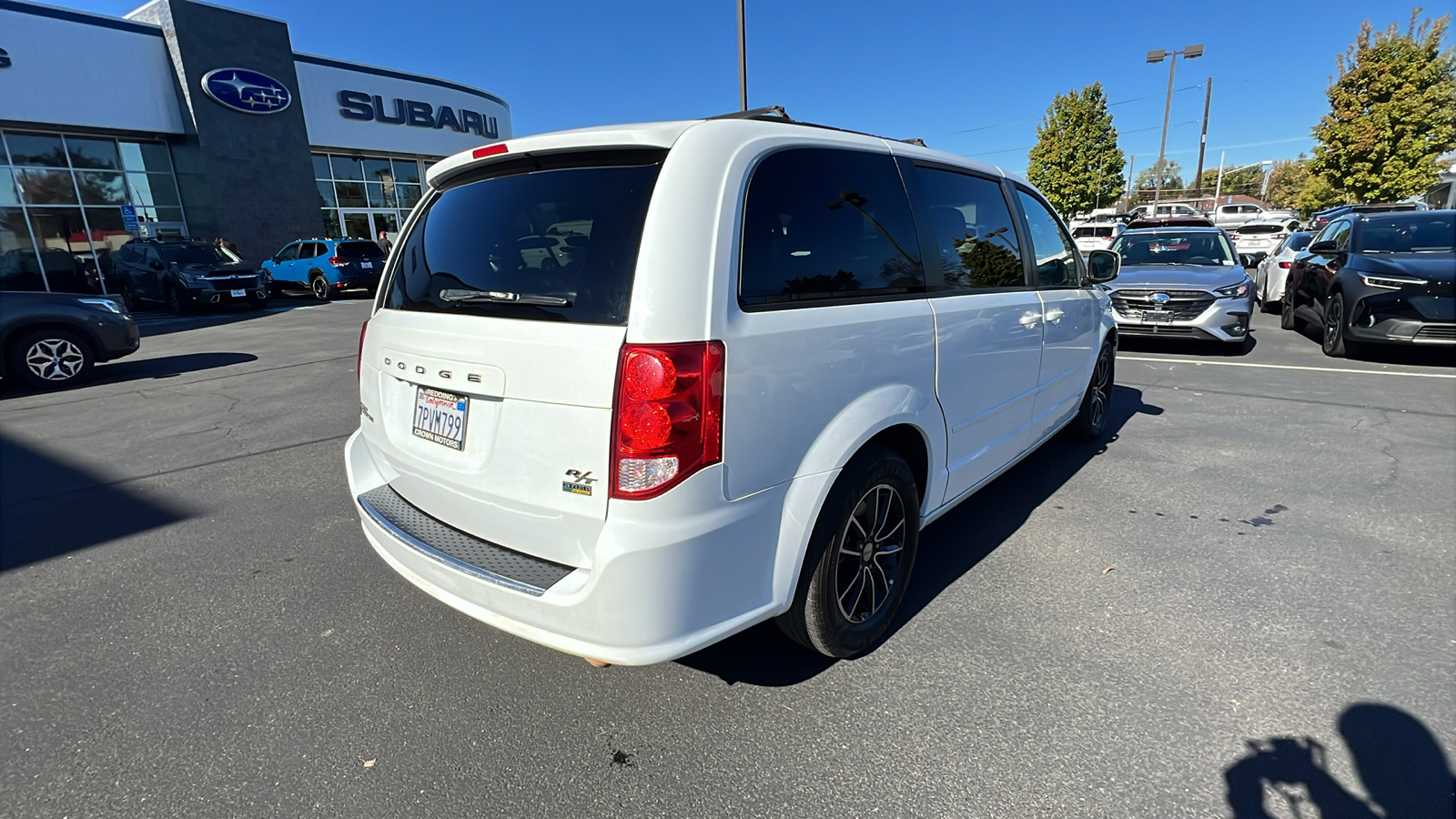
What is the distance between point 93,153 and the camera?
1908 centimetres

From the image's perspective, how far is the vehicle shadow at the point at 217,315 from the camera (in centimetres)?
1369

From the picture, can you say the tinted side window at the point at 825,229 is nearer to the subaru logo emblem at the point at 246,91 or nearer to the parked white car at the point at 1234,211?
the subaru logo emblem at the point at 246,91

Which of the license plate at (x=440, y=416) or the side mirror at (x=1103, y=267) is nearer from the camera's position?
the license plate at (x=440, y=416)

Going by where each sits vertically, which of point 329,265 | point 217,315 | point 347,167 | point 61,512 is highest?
point 347,167

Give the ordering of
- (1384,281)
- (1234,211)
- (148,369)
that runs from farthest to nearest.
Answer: (1234,211) → (148,369) → (1384,281)

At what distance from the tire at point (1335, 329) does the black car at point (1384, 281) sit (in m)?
0.01

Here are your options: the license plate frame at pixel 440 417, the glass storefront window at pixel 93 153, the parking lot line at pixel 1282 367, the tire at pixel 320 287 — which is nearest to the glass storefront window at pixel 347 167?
the glass storefront window at pixel 93 153

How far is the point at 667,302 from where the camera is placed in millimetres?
1858

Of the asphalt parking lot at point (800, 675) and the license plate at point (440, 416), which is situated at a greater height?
the license plate at point (440, 416)

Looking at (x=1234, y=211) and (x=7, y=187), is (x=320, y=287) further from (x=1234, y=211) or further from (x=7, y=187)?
(x=1234, y=211)

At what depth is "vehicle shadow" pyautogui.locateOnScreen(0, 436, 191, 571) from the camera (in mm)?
3660

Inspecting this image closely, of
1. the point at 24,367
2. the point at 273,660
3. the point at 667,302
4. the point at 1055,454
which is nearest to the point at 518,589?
the point at 667,302

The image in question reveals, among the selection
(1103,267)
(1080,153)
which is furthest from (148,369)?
(1080,153)

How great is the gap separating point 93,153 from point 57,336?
16.3 meters
